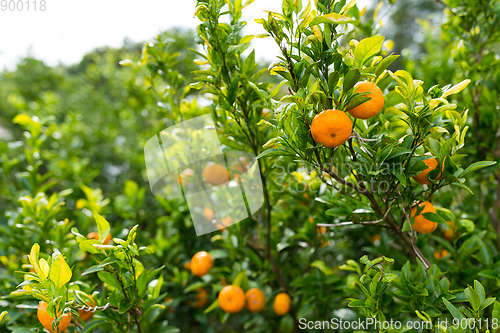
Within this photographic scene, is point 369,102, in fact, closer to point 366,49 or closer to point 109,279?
point 366,49

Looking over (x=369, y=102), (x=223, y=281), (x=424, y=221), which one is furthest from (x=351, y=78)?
(x=223, y=281)

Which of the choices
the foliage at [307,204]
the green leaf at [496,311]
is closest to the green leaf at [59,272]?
the foliage at [307,204]

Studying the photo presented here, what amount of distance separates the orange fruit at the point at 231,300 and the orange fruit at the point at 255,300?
63mm

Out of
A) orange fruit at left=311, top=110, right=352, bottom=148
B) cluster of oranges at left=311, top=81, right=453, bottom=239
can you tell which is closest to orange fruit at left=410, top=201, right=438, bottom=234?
cluster of oranges at left=311, top=81, right=453, bottom=239

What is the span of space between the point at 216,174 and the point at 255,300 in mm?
597

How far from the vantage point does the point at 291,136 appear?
2.59 feet

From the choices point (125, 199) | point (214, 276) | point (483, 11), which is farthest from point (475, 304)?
point (125, 199)

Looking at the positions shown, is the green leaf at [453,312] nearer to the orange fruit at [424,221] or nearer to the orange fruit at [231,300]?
the orange fruit at [424,221]

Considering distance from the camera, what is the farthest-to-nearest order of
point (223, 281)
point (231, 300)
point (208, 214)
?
point (223, 281) < point (208, 214) < point (231, 300)

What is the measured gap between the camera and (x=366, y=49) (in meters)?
0.74

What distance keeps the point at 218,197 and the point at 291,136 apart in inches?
26.1

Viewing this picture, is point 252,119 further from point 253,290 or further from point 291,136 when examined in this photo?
point 253,290

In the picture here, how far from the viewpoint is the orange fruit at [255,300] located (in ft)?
4.28

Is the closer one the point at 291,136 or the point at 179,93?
the point at 291,136
